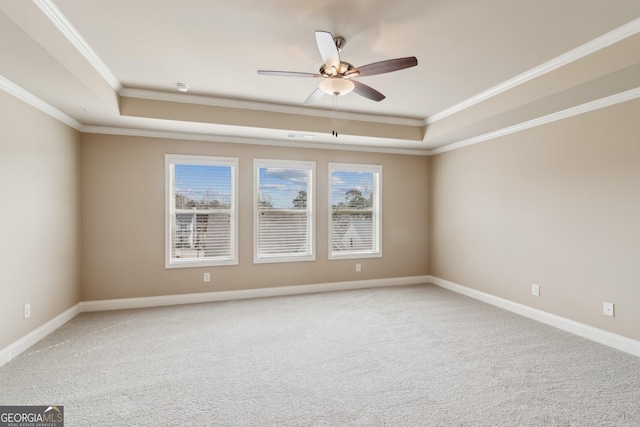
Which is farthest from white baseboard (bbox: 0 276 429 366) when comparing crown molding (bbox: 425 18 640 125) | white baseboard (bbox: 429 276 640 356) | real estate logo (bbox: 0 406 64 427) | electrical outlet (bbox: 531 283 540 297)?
crown molding (bbox: 425 18 640 125)

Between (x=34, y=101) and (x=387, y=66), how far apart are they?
137 inches

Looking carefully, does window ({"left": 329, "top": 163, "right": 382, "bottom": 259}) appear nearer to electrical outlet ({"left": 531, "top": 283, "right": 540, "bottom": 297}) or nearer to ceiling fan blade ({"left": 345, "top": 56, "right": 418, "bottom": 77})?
electrical outlet ({"left": 531, "top": 283, "right": 540, "bottom": 297})

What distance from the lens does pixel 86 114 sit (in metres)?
3.74

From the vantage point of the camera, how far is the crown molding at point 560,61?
241 centimetres

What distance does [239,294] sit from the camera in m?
4.92

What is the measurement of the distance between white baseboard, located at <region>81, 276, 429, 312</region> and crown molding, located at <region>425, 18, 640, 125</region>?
307 cm

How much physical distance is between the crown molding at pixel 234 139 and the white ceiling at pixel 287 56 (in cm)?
5

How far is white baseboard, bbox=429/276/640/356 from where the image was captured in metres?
3.06

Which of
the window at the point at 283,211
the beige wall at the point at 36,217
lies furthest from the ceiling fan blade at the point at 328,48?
the beige wall at the point at 36,217

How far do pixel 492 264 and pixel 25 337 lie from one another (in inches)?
222

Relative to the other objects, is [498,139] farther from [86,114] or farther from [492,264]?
[86,114]

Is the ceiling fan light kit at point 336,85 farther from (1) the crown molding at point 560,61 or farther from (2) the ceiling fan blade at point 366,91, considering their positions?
(1) the crown molding at point 560,61

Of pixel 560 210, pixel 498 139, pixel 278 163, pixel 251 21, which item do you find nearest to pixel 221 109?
pixel 278 163

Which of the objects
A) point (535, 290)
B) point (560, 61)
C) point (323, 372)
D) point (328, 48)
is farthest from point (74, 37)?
point (535, 290)
